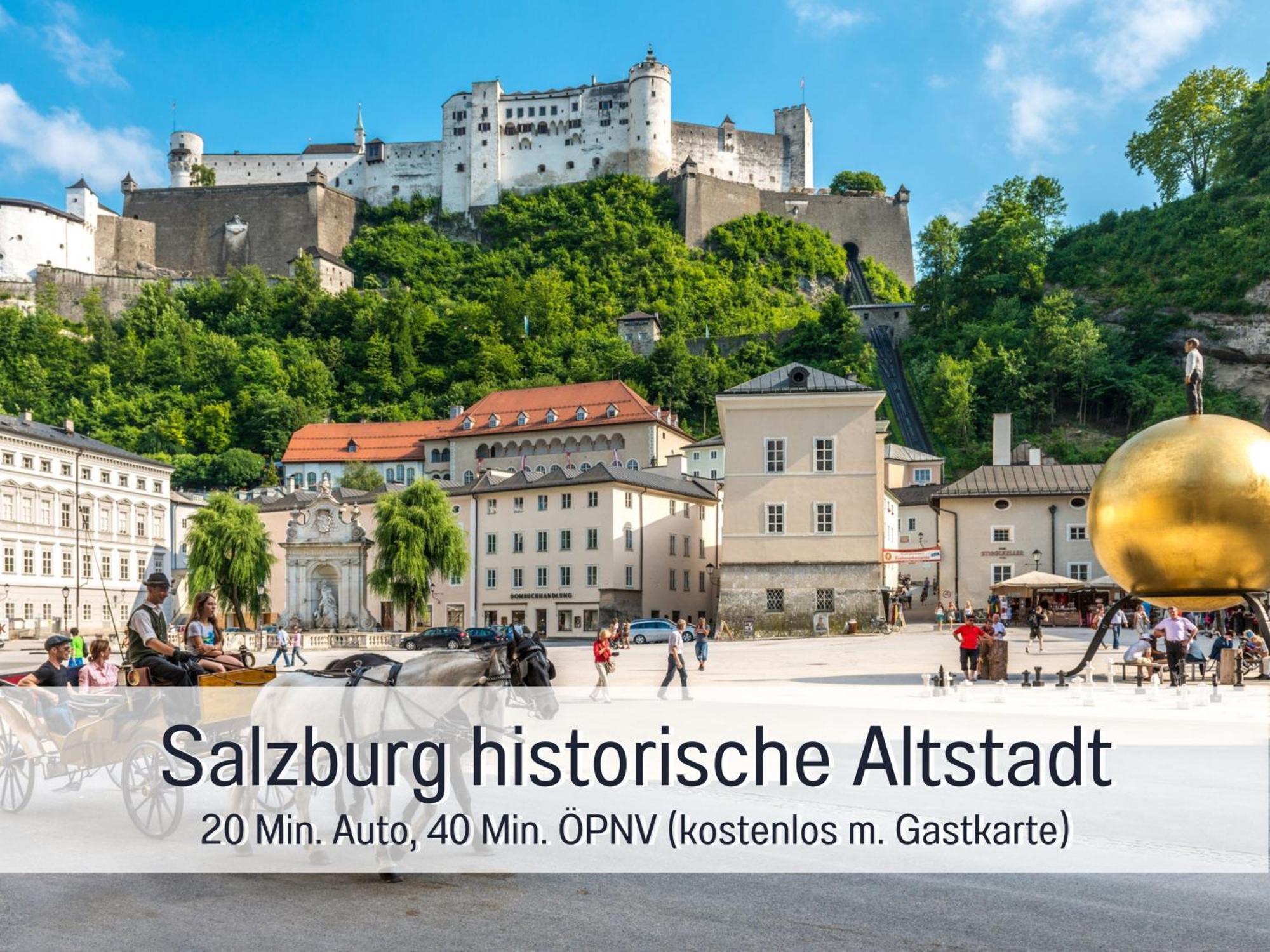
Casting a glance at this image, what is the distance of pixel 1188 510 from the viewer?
3.33 meters

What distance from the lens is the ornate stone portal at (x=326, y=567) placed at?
204 ft

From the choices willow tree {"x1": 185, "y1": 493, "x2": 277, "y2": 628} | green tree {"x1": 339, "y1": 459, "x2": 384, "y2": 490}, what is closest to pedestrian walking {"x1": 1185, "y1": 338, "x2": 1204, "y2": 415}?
willow tree {"x1": 185, "y1": 493, "x2": 277, "y2": 628}

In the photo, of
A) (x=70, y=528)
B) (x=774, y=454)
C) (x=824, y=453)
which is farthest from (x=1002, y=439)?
(x=70, y=528)

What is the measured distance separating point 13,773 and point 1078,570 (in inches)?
1935

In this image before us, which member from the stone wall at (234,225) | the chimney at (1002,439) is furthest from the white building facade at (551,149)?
the chimney at (1002,439)

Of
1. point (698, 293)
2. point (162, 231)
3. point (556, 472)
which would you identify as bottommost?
point (556, 472)

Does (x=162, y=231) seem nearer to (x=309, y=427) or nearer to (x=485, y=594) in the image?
(x=309, y=427)

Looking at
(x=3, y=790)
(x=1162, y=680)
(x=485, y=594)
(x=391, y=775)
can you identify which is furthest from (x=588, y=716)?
(x=485, y=594)

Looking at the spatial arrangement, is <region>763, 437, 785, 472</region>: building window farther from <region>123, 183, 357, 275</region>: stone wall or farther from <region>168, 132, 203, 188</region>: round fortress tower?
<region>168, 132, 203, 188</region>: round fortress tower

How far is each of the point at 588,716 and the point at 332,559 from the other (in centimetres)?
4569

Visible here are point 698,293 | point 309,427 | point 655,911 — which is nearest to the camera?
point 655,911

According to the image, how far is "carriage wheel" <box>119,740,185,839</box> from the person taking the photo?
10.3 meters

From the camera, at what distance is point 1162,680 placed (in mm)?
25672

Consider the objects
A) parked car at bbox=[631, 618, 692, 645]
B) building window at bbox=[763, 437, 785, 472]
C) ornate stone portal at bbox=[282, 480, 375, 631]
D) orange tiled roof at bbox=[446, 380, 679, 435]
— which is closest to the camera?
building window at bbox=[763, 437, 785, 472]
